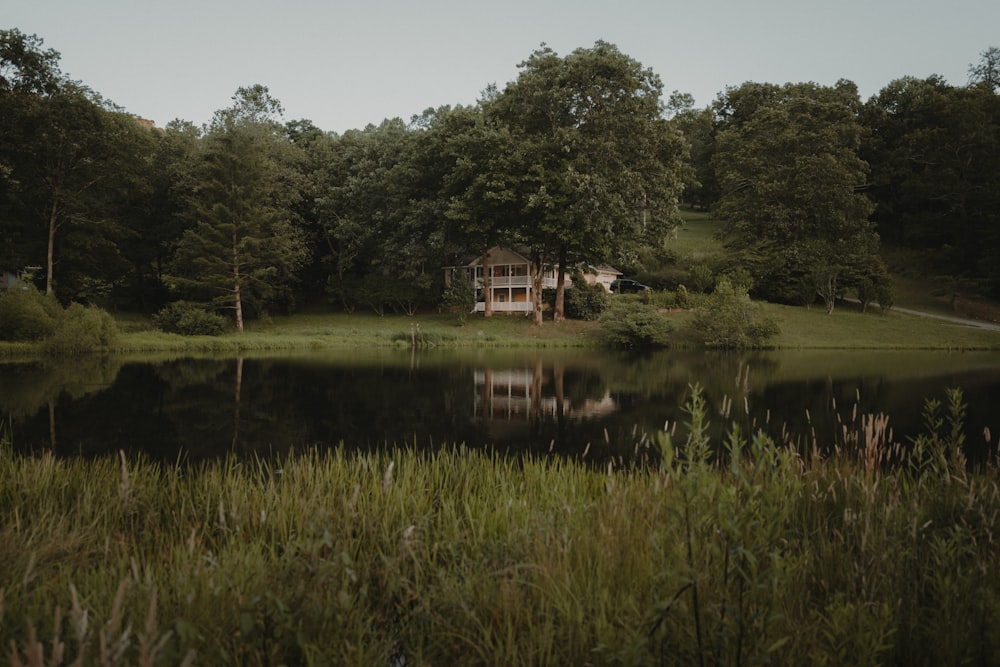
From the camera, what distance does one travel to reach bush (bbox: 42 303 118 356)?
27.1 metres

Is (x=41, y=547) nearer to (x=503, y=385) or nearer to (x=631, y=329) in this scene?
(x=503, y=385)

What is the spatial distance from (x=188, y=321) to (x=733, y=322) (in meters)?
30.5

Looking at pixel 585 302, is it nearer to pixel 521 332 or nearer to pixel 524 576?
pixel 521 332

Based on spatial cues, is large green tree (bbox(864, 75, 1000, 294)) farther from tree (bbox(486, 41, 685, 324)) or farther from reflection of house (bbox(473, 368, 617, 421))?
reflection of house (bbox(473, 368, 617, 421))

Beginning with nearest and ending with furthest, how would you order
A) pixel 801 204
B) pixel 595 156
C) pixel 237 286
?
pixel 595 156 → pixel 237 286 → pixel 801 204

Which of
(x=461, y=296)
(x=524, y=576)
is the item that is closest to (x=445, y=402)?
(x=524, y=576)

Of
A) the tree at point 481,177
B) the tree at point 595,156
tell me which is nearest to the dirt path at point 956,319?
the tree at point 595,156

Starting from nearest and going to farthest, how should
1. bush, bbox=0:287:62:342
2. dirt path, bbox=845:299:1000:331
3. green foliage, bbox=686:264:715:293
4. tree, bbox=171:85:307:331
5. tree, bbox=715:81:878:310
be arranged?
bush, bbox=0:287:62:342 → tree, bbox=171:85:307:331 → dirt path, bbox=845:299:1000:331 → tree, bbox=715:81:878:310 → green foliage, bbox=686:264:715:293

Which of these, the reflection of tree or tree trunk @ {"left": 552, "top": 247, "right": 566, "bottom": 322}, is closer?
the reflection of tree

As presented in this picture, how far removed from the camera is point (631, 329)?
35.3 metres

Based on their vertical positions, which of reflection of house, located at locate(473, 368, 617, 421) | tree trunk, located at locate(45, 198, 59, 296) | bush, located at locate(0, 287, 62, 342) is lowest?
reflection of house, located at locate(473, 368, 617, 421)

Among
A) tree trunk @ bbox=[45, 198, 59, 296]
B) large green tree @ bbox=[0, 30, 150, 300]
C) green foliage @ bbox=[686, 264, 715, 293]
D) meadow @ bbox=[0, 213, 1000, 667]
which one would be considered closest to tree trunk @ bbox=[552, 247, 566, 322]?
green foliage @ bbox=[686, 264, 715, 293]

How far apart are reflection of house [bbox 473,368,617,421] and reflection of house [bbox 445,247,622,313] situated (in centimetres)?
2825

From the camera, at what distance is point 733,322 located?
35219mm
